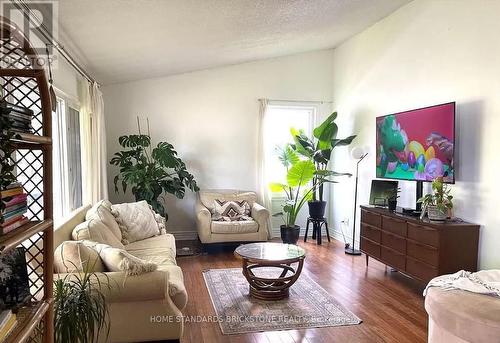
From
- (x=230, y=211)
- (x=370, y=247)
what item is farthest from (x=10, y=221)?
(x=230, y=211)

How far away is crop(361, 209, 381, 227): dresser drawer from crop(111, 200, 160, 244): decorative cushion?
8.00 ft

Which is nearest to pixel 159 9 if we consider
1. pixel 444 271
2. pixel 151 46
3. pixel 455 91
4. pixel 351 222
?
pixel 151 46

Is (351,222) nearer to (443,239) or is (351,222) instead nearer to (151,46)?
(443,239)

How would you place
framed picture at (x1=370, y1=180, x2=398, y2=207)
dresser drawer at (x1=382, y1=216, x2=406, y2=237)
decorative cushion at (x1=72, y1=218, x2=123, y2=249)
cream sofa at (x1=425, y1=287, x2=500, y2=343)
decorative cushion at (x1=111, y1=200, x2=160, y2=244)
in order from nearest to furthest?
cream sofa at (x1=425, y1=287, x2=500, y2=343) < decorative cushion at (x1=72, y1=218, x2=123, y2=249) < dresser drawer at (x1=382, y1=216, x2=406, y2=237) < decorative cushion at (x1=111, y1=200, x2=160, y2=244) < framed picture at (x1=370, y1=180, x2=398, y2=207)

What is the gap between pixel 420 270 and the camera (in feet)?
10.9

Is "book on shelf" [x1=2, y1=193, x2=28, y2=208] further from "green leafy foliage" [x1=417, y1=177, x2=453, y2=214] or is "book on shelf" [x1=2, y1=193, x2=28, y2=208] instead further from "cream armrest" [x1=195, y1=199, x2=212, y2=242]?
"cream armrest" [x1=195, y1=199, x2=212, y2=242]

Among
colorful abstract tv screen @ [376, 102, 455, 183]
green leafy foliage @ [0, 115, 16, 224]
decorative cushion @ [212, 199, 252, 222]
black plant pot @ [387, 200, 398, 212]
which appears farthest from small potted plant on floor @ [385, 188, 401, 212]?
green leafy foliage @ [0, 115, 16, 224]

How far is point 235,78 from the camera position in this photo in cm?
570

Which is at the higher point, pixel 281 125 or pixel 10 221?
pixel 281 125

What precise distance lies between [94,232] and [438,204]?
9.87 feet

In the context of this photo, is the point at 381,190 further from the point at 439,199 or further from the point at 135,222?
the point at 135,222

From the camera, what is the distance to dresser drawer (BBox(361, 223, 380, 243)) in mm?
4059

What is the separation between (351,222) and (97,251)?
395 cm

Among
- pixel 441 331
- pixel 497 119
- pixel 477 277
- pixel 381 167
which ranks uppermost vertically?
pixel 497 119
